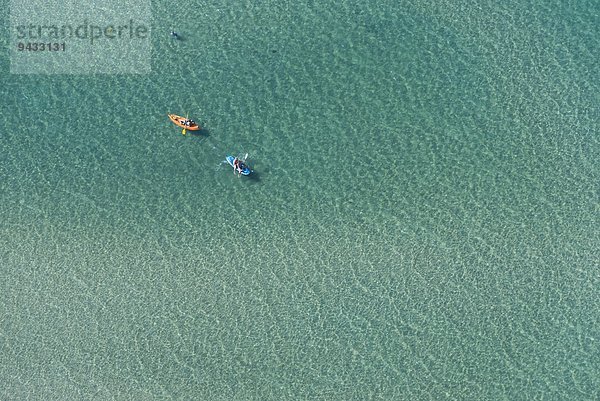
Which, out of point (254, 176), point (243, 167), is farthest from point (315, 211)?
point (243, 167)

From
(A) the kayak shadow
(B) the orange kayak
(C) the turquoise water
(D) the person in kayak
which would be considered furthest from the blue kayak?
(B) the orange kayak

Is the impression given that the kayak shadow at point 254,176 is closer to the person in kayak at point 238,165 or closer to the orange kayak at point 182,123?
the person in kayak at point 238,165

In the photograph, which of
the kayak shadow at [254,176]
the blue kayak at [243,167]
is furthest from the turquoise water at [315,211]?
the blue kayak at [243,167]

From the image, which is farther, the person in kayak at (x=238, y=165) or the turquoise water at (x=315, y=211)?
the person in kayak at (x=238, y=165)

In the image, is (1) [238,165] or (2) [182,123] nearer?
(1) [238,165]

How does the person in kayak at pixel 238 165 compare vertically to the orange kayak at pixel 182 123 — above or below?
below

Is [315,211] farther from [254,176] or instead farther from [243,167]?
[243,167]

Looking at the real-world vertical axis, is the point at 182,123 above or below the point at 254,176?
above

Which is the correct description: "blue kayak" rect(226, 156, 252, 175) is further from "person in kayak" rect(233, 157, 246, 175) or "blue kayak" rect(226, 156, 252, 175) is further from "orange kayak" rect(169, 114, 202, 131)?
"orange kayak" rect(169, 114, 202, 131)

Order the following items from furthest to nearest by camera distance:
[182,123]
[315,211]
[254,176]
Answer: [182,123]
[254,176]
[315,211]

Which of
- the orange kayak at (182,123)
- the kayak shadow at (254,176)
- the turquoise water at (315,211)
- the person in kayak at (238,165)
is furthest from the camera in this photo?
the orange kayak at (182,123)
